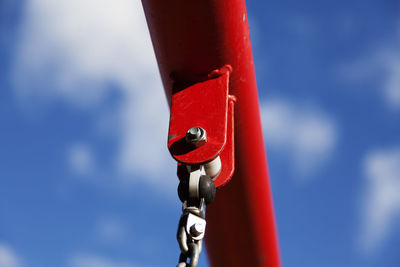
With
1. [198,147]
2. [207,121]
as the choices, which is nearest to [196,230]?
[198,147]

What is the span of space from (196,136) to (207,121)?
0.54 ft

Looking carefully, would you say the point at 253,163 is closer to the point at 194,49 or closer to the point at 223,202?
the point at 223,202

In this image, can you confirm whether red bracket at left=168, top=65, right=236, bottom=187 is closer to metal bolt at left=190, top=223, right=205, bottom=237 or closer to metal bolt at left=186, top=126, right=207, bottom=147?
A: metal bolt at left=186, top=126, right=207, bottom=147

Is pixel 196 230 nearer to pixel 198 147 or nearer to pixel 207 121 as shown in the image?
pixel 198 147

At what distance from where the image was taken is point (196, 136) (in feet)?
5.10

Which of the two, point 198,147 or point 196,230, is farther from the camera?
point 198,147

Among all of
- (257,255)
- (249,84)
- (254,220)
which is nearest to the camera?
(249,84)

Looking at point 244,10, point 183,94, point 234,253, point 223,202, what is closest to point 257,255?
point 234,253

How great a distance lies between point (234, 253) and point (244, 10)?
1502mm

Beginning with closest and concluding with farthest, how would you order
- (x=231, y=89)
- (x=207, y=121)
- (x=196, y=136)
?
1. (x=196, y=136)
2. (x=207, y=121)
3. (x=231, y=89)

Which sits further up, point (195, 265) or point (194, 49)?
point (194, 49)

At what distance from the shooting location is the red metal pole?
175cm

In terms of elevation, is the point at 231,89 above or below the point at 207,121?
above

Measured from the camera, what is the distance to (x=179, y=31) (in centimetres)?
177
